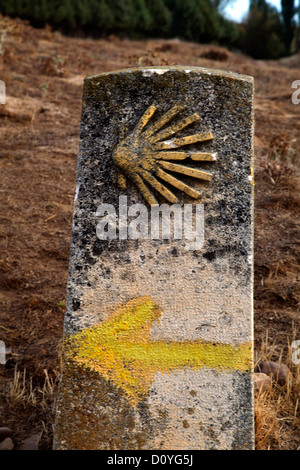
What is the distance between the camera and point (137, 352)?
1937 millimetres

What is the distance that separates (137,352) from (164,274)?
34 centimetres

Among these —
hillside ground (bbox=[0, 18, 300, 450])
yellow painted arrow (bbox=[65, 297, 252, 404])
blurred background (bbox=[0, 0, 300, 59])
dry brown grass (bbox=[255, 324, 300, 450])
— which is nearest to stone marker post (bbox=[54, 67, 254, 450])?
yellow painted arrow (bbox=[65, 297, 252, 404])

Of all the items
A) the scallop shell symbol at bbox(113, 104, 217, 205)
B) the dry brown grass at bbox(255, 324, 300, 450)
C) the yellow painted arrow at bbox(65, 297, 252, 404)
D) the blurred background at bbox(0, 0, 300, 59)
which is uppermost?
the blurred background at bbox(0, 0, 300, 59)

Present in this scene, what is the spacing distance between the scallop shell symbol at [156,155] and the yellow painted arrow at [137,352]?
0.47 m

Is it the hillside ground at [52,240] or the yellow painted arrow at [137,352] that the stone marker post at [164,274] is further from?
the hillside ground at [52,240]

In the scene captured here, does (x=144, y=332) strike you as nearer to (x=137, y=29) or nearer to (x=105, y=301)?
(x=105, y=301)

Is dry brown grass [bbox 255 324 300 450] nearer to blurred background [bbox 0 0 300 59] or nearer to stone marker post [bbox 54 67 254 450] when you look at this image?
stone marker post [bbox 54 67 254 450]

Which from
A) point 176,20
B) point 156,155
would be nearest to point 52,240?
point 156,155

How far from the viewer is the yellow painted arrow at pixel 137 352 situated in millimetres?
1907

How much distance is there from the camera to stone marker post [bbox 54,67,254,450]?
1.90 m

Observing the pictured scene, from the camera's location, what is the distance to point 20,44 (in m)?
9.95

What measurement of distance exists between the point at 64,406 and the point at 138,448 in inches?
13.4

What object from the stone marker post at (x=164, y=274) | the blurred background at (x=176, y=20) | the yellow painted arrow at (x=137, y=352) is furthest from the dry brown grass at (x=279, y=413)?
the blurred background at (x=176, y=20)

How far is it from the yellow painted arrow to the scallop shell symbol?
0.47m
